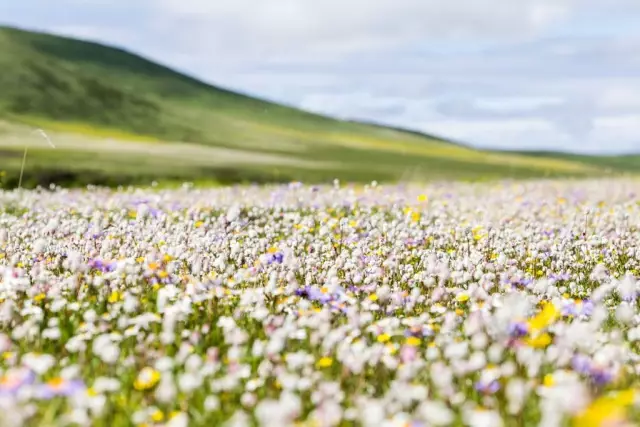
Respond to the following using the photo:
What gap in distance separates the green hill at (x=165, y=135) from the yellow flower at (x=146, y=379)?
21346 millimetres

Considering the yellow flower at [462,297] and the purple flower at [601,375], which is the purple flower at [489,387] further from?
the yellow flower at [462,297]

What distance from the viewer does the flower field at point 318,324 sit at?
4.22 m

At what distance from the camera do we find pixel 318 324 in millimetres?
5523

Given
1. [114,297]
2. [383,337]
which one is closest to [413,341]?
[383,337]

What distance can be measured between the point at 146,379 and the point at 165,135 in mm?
63910

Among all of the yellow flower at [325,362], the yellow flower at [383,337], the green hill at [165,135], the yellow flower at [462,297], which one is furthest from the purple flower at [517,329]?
the green hill at [165,135]

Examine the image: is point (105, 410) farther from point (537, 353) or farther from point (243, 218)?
point (243, 218)

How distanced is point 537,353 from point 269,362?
5.16 feet

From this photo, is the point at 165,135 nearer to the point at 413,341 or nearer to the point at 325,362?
the point at 413,341

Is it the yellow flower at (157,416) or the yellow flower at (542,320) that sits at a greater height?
the yellow flower at (542,320)

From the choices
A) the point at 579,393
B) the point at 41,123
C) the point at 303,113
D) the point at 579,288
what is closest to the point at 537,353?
the point at 579,393

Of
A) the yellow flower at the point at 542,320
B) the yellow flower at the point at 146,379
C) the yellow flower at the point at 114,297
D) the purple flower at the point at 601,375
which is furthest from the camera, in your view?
the yellow flower at the point at 114,297

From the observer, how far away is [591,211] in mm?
13242

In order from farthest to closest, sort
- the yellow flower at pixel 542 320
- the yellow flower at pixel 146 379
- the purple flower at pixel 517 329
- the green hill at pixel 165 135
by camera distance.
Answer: the green hill at pixel 165 135 < the purple flower at pixel 517 329 < the yellow flower at pixel 542 320 < the yellow flower at pixel 146 379
